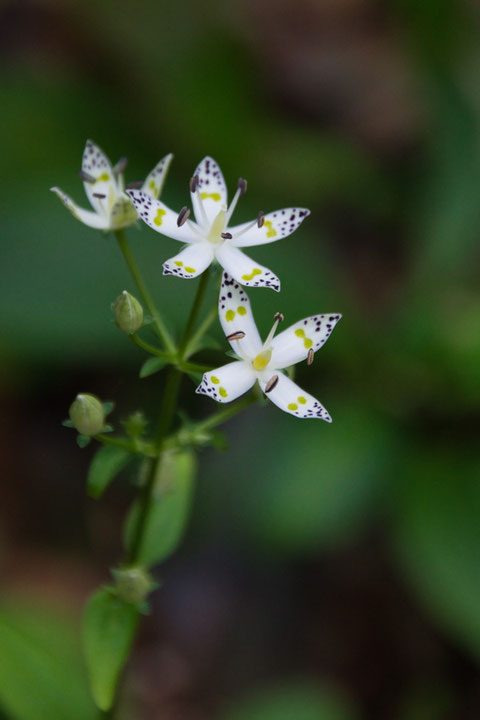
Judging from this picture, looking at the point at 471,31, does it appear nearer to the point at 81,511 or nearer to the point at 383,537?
the point at 383,537

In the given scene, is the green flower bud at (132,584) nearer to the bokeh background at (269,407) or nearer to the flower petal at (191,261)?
the bokeh background at (269,407)

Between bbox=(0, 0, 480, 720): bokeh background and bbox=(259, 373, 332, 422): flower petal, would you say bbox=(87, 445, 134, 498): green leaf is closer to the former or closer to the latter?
bbox=(259, 373, 332, 422): flower petal

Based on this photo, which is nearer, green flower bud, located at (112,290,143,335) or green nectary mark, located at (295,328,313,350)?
green flower bud, located at (112,290,143,335)

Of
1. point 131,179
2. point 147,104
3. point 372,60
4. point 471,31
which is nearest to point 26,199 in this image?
point 131,179

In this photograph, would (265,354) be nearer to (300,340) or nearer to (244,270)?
(300,340)

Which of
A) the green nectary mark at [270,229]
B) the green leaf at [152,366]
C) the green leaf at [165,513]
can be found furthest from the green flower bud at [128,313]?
the green leaf at [165,513]

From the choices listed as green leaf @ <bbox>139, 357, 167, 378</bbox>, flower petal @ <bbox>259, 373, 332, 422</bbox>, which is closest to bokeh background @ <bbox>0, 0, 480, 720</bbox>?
green leaf @ <bbox>139, 357, 167, 378</bbox>

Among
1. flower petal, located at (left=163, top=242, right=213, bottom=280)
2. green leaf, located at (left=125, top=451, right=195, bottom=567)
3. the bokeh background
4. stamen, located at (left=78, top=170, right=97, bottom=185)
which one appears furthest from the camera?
the bokeh background

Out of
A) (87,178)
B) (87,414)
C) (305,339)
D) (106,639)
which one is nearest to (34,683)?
(106,639)
